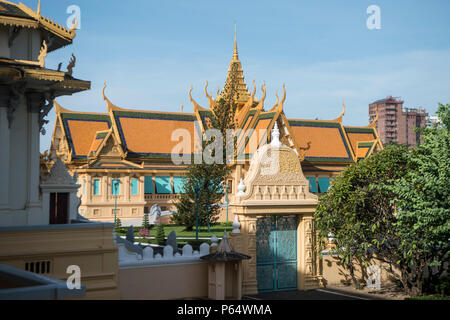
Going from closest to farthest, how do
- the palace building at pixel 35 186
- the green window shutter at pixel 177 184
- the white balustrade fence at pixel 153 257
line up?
1. the palace building at pixel 35 186
2. the white balustrade fence at pixel 153 257
3. the green window shutter at pixel 177 184

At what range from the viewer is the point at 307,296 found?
1769cm

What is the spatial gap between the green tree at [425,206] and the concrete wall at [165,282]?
5.94 meters

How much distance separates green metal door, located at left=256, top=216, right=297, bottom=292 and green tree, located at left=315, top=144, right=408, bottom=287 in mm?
948

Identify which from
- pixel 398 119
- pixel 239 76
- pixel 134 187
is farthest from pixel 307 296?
pixel 398 119

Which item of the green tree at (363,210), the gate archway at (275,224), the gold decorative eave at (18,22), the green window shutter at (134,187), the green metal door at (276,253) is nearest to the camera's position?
the gold decorative eave at (18,22)

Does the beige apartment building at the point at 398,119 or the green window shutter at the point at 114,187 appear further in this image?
the beige apartment building at the point at 398,119

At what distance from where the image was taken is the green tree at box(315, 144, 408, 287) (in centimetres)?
1817

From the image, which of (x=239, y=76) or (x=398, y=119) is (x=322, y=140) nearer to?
(x=239, y=76)

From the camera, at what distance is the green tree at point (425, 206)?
16688 millimetres

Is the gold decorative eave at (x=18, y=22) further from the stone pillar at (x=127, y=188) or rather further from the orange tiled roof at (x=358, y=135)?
the orange tiled roof at (x=358, y=135)

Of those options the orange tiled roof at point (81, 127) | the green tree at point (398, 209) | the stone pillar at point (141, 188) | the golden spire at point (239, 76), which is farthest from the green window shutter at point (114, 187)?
the green tree at point (398, 209)

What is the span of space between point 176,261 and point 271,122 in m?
27.2

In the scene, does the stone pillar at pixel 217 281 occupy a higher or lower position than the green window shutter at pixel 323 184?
lower
